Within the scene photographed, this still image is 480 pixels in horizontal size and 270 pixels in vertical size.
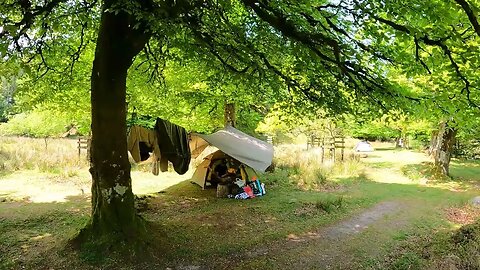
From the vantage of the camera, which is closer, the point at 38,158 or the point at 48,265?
the point at 48,265

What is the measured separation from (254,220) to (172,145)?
307 centimetres

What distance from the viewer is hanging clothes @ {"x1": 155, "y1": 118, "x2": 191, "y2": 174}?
10.1 metres

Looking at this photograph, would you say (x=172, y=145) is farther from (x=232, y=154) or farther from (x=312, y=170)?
(x=312, y=170)

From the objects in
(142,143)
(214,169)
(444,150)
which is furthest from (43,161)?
(444,150)

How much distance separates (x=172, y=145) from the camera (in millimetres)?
10266

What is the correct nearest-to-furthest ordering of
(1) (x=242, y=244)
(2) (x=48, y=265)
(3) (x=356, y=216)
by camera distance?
(2) (x=48, y=265), (1) (x=242, y=244), (3) (x=356, y=216)

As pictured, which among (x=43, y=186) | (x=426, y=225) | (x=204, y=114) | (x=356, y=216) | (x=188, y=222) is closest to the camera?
(x=188, y=222)

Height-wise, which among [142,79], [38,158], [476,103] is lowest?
[38,158]

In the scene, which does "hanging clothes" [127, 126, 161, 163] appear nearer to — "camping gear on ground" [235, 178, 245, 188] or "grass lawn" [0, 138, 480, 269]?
"grass lawn" [0, 138, 480, 269]

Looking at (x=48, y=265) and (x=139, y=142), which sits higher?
(x=139, y=142)

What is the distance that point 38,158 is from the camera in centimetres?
1645

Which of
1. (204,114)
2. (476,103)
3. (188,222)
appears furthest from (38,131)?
(476,103)

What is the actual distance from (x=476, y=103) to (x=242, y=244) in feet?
14.7

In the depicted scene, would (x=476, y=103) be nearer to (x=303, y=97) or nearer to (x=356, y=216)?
(x=303, y=97)
